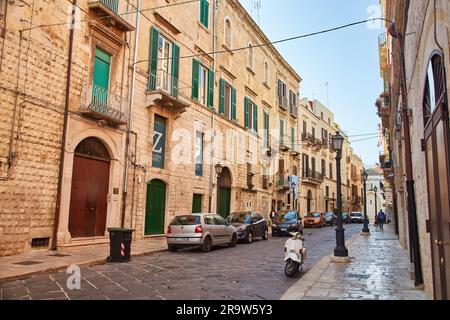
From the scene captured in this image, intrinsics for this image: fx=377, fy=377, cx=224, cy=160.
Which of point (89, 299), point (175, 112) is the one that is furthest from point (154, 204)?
point (89, 299)

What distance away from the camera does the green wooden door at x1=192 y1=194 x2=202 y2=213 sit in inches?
771

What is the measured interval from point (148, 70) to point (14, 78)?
6490 millimetres

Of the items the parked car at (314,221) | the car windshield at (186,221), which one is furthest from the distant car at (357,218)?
the car windshield at (186,221)

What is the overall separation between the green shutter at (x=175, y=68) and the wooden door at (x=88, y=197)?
508 cm

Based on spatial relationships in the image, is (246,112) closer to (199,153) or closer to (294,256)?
(199,153)

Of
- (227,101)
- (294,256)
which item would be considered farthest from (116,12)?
(294,256)

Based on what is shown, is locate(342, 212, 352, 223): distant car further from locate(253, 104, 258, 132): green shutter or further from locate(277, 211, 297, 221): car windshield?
locate(277, 211, 297, 221): car windshield

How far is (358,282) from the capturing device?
7457mm

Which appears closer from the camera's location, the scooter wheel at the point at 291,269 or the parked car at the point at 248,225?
the scooter wheel at the point at 291,269

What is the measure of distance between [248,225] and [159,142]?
5474 millimetres

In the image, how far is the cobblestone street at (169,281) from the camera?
6246 millimetres

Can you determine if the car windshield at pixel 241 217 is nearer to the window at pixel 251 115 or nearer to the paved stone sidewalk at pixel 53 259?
the paved stone sidewalk at pixel 53 259
